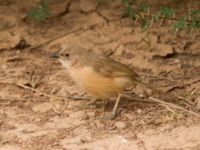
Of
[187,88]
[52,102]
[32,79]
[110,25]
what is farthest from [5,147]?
[110,25]

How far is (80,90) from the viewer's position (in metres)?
7.46

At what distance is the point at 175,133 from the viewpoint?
20.7 feet

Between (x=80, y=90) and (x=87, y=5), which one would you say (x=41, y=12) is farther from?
(x=80, y=90)

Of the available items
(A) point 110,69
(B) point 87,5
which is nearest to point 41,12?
(B) point 87,5

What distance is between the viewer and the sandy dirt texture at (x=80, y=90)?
6273 millimetres

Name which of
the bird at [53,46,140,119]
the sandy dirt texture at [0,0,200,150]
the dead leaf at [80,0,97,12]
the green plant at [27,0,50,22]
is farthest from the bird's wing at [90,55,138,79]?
the dead leaf at [80,0,97,12]

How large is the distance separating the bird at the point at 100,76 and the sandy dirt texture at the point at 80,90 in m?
0.27

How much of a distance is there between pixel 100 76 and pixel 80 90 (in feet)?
2.57

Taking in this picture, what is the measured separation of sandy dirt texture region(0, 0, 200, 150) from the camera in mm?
6273

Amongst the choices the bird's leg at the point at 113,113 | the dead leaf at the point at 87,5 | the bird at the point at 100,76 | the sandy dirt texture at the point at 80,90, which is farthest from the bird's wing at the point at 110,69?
the dead leaf at the point at 87,5

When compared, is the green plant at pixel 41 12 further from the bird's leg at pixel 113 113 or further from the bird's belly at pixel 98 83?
the bird's leg at pixel 113 113

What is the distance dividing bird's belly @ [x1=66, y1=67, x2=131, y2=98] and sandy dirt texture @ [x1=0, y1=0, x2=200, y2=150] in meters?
0.28

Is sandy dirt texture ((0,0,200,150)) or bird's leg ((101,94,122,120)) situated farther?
bird's leg ((101,94,122,120))

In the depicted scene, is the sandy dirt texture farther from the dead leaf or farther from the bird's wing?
the bird's wing
